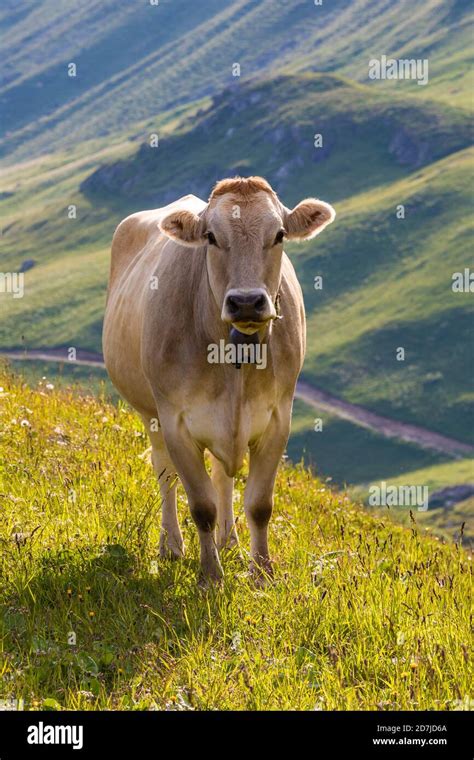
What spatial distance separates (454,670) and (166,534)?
367 cm

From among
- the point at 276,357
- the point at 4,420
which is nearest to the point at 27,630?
the point at 276,357

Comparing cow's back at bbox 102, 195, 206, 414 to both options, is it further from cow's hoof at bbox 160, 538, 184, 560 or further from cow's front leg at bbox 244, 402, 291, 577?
cow's front leg at bbox 244, 402, 291, 577

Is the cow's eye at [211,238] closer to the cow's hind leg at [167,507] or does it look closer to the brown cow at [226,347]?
the brown cow at [226,347]

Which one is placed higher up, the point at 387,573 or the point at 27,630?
the point at 387,573

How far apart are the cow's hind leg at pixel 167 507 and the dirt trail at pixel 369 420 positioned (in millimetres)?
137462

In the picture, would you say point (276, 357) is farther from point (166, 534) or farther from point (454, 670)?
point (454, 670)

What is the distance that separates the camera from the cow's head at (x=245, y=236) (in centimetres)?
755

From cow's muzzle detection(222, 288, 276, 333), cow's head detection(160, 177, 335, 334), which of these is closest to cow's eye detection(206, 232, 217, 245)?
cow's head detection(160, 177, 335, 334)

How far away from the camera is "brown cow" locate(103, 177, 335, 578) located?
26.4 feet

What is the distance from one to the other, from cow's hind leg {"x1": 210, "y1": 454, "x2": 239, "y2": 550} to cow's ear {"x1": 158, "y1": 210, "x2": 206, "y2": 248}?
89.4 inches

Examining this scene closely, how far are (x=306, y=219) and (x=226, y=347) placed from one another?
1.24 metres

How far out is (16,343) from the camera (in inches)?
7254
